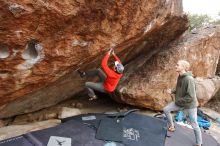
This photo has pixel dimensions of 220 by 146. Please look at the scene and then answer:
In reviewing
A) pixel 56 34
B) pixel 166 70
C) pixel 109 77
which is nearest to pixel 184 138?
pixel 109 77

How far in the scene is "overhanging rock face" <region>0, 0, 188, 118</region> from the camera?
13.4 feet

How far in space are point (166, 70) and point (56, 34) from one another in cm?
415

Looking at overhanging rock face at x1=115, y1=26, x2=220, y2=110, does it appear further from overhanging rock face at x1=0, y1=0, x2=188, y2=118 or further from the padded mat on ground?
overhanging rock face at x1=0, y1=0, x2=188, y2=118

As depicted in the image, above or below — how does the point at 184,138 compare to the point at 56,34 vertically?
below

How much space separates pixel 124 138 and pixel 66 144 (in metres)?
1.18

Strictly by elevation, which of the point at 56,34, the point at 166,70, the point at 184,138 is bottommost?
the point at 184,138

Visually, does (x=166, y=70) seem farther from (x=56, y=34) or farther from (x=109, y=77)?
(x=56, y=34)

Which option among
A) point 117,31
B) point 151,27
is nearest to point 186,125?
A: point 151,27

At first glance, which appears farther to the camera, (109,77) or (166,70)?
(166,70)

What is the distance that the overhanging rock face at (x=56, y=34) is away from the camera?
13.4 feet

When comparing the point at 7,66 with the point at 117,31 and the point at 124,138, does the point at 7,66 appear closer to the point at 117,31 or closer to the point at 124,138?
the point at 117,31

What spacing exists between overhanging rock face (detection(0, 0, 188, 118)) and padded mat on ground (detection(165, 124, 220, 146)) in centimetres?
230

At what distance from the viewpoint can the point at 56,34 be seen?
458 cm

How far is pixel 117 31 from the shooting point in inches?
215
